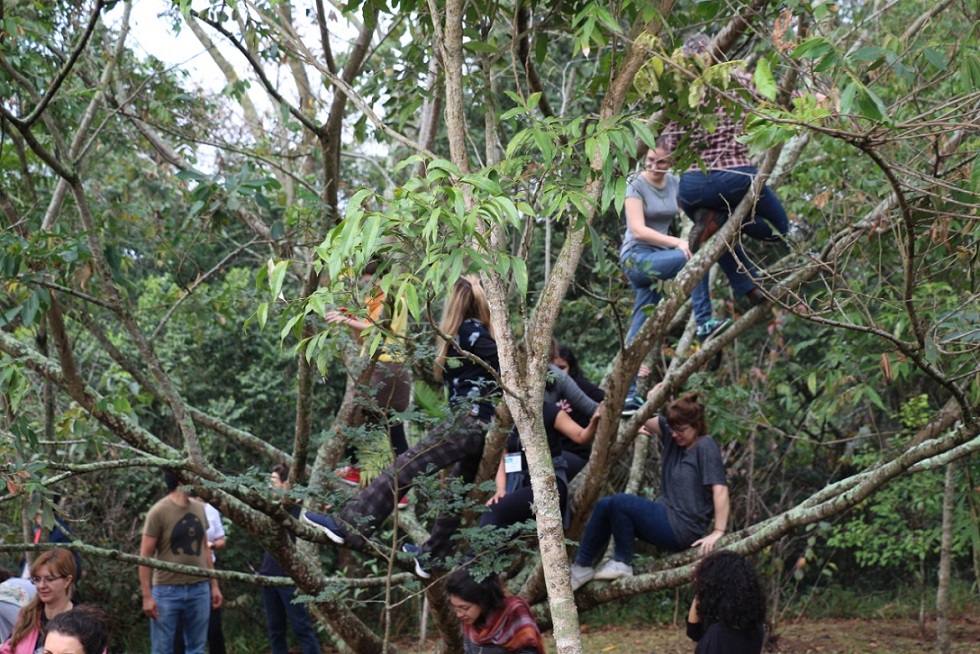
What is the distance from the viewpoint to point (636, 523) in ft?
18.2

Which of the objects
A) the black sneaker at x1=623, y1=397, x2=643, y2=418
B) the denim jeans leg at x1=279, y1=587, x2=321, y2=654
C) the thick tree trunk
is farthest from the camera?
the denim jeans leg at x1=279, y1=587, x2=321, y2=654

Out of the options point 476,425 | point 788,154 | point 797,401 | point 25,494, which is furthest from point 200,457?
point 797,401

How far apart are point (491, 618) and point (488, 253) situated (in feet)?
6.97

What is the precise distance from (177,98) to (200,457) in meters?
2.60

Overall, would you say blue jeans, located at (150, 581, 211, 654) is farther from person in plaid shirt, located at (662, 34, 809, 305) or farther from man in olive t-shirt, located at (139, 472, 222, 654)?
person in plaid shirt, located at (662, 34, 809, 305)

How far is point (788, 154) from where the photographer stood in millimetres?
6066

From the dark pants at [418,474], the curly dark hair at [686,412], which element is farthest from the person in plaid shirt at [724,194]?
the dark pants at [418,474]

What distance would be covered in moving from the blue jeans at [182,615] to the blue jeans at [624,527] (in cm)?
293

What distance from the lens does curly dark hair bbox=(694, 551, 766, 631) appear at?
4.08 metres

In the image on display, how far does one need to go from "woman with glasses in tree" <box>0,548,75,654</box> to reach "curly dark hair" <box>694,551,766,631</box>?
2.86m

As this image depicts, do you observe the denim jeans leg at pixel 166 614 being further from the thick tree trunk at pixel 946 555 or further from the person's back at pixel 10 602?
the thick tree trunk at pixel 946 555

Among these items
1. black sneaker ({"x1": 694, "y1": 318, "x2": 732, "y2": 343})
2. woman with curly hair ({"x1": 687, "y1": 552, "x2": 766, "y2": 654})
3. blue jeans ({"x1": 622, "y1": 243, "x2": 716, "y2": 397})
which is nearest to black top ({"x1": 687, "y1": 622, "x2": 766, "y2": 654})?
woman with curly hair ({"x1": 687, "y1": 552, "x2": 766, "y2": 654})

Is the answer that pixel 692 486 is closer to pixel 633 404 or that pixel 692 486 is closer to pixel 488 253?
pixel 633 404

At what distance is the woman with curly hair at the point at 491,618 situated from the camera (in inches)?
175
